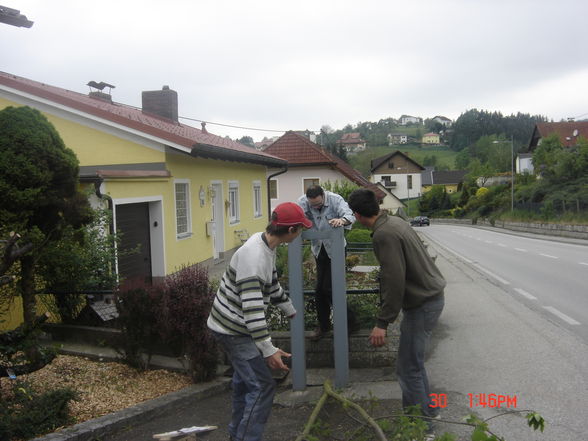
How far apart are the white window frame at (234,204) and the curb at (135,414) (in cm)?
1266

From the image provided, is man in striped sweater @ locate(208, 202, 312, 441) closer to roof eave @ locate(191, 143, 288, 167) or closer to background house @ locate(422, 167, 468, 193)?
roof eave @ locate(191, 143, 288, 167)

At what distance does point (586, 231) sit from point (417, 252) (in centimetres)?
3426

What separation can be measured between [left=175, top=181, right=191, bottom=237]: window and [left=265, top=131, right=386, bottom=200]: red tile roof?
1890 centimetres

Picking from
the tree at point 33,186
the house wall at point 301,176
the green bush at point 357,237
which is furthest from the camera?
the house wall at point 301,176

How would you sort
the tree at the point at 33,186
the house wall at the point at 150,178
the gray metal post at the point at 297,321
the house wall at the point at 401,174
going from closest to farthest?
1. the tree at the point at 33,186
2. the gray metal post at the point at 297,321
3. the house wall at the point at 150,178
4. the house wall at the point at 401,174

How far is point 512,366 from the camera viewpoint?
19.0 ft

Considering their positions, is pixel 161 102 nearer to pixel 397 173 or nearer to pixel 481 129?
pixel 397 173

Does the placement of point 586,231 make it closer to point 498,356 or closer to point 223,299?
point 498,356

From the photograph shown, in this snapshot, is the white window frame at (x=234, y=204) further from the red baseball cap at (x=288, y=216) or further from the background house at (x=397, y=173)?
the background house at (x=397, y=173)

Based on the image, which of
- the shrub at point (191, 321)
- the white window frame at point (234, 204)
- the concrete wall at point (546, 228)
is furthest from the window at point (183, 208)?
the concrete wall at point (546, 228)

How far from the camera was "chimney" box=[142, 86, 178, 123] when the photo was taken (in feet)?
66.5

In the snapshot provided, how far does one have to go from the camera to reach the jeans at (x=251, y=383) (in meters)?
3.62

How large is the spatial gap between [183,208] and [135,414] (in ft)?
31.1

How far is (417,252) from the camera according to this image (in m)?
4.04
